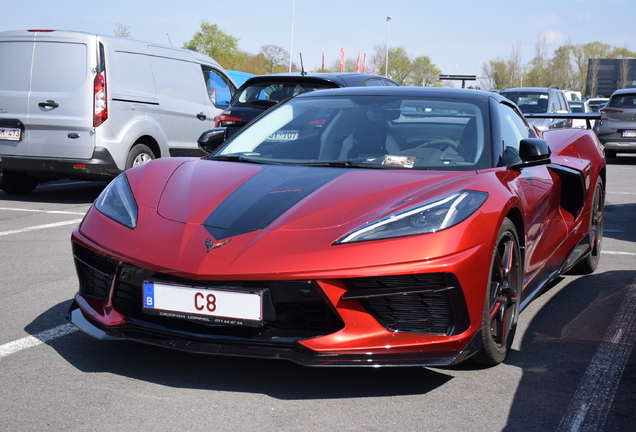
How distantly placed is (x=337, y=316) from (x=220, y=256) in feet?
1.61

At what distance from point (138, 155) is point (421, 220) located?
6719mm

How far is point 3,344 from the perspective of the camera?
11.4 feet

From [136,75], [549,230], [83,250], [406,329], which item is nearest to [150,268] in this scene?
[83,250]

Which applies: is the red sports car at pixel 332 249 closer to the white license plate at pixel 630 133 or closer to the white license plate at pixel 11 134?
the white license plate at pixel 11 134

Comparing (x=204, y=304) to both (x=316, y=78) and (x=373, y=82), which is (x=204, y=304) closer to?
(x=316, y=78)

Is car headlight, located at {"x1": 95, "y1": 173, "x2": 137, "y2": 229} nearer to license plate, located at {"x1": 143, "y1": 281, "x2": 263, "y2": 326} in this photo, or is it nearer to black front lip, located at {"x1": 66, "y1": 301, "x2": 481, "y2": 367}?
license plate, located at {"x1": 143, "y1": 281, "x2": 263, "y2": 326}

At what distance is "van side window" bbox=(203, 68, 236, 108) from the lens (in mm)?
10773

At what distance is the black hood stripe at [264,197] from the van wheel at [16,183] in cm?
680

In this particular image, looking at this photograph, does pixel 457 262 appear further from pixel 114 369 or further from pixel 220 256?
pixel 114 369

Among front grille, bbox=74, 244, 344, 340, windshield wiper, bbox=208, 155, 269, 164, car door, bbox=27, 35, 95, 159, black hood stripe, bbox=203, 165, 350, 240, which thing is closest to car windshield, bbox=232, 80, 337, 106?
car door, bbox=27, 35, 95, 159

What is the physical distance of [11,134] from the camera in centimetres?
838

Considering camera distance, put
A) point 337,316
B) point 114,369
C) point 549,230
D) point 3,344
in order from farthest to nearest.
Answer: point 549,230
point 3,344
point 114,369
point 337,316

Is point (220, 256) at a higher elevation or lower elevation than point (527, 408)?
higher

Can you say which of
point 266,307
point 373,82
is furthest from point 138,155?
point 266,307
